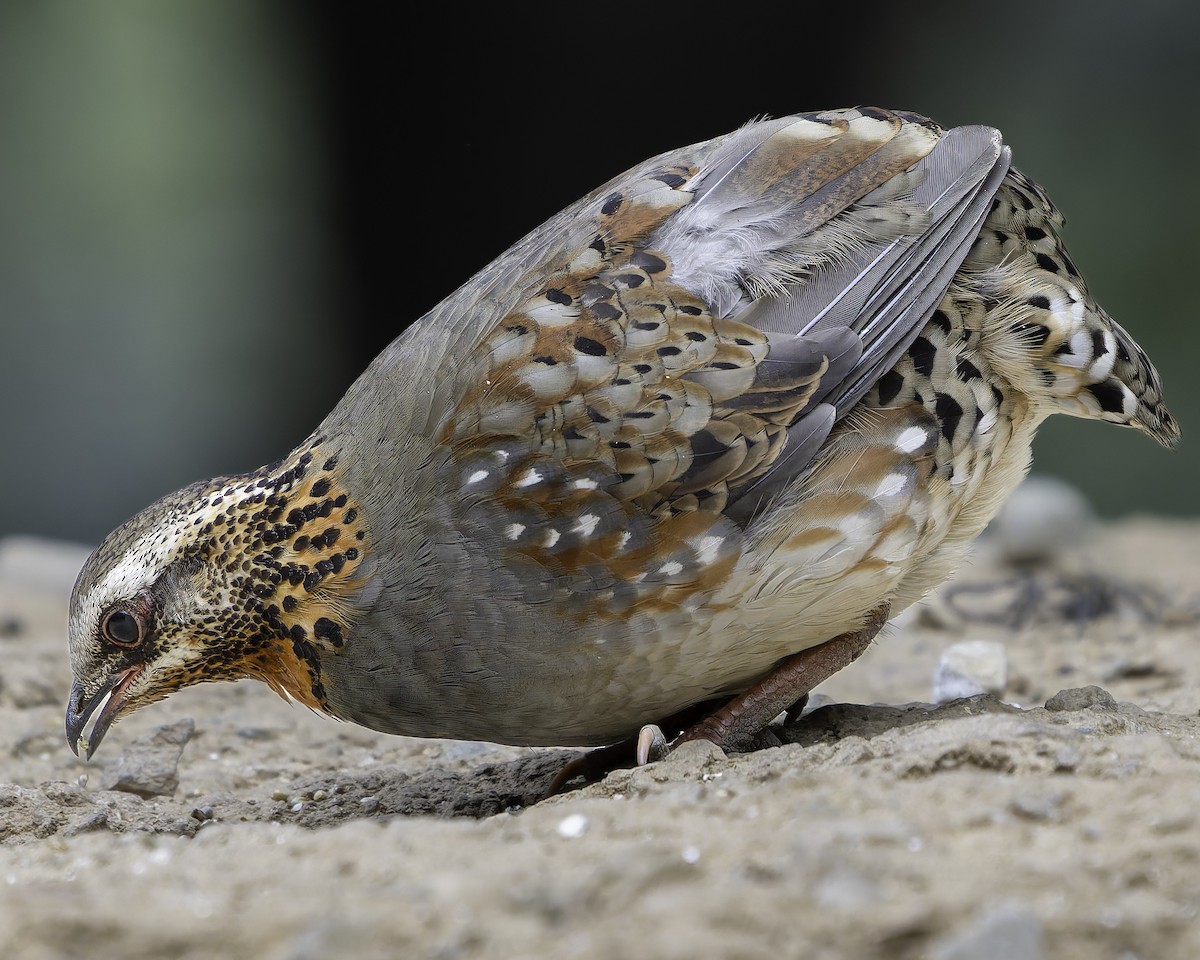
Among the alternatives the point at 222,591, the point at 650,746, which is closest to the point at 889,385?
the point at 650,746

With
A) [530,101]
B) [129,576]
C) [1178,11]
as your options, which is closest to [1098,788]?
[129,576]

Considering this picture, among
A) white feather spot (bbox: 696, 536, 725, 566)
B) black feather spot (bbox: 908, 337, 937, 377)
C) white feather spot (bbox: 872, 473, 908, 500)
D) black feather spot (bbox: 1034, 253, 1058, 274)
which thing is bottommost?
white feather spot (bbox: 696, 536, 725, 566)

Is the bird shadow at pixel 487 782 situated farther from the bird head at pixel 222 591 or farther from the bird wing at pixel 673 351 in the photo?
the bird wing at pixel 673 351

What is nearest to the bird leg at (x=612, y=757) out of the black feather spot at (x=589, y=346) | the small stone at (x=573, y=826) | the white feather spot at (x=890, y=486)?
the white feather spot at (x=890, y=486)

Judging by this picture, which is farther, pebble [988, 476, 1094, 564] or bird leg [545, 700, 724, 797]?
pebble [988, 476, 1094, 564]

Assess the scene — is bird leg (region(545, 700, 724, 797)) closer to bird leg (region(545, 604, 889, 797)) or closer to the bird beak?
bird leg (region(545, 604, 889, 797))

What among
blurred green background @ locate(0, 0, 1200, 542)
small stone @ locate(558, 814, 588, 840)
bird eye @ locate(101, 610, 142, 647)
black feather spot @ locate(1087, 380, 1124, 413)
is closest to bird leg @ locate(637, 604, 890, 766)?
black feather spot @ locate(1087, 380, 1124, 413)
